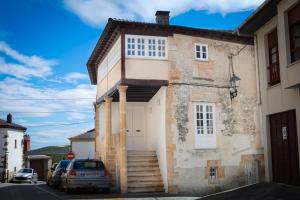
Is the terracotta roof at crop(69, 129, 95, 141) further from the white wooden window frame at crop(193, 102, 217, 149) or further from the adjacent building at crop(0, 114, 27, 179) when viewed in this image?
the white wooden window frame at crop(193, 102, 217, 149)

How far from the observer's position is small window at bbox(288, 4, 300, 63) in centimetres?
1235

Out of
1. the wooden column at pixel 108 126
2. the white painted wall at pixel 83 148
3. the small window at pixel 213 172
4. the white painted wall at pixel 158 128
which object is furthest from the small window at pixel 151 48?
the white painted wall at pixel 83 148

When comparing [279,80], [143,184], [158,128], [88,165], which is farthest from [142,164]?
[279,80]

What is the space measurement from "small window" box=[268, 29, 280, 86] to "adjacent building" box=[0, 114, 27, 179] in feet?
127

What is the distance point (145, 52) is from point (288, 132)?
9107mm

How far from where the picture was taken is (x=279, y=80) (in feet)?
46.2

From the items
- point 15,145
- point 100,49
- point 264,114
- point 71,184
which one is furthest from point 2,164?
point 264,114

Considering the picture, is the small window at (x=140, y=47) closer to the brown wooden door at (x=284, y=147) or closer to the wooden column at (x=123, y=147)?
the wooden column at (x=123, y=147)

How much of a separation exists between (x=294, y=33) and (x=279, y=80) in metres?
1.90

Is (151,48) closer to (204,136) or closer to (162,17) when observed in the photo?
(162,17)

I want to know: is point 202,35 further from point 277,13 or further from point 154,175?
point 277,13

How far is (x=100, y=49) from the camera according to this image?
2498 cm

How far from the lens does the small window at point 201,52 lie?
21.7 meters

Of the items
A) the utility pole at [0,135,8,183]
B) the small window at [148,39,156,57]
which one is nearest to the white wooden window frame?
the small window at [148,39,156,57]
